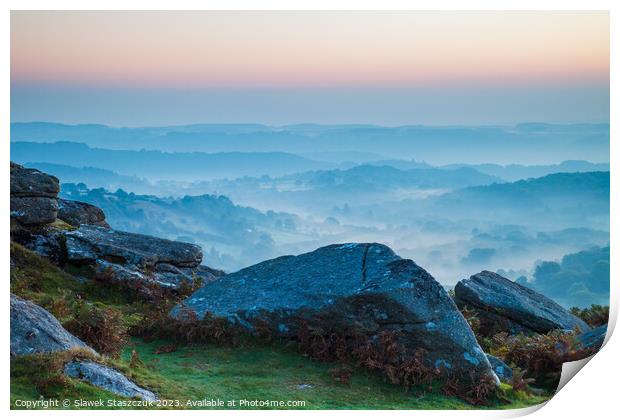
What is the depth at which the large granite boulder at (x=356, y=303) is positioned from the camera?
1206 centimetres

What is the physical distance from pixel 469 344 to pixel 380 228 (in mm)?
38344

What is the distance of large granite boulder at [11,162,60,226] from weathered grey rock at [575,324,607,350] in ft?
46.9

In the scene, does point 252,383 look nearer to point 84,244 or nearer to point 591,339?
point 591,339

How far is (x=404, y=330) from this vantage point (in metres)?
12.2

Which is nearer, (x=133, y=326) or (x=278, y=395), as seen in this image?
(x=278, y=395)

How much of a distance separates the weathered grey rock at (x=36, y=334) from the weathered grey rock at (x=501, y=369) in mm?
7323

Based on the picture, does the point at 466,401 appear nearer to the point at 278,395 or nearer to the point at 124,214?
the point at 278,395

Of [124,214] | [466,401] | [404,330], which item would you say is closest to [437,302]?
[404,330]

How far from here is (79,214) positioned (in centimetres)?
2309

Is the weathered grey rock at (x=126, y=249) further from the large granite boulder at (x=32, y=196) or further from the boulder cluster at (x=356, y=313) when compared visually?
the boulder cluster at (x=356, y=313)

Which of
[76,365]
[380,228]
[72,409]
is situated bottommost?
[72,409]

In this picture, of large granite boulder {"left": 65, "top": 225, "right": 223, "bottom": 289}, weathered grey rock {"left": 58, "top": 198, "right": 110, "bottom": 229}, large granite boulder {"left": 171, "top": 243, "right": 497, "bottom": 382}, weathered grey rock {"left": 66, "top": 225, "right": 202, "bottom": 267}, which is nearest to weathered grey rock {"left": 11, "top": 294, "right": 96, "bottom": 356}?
large granite boulder {"left": 171, "top": 243, "right": 497, "bottom": 382}

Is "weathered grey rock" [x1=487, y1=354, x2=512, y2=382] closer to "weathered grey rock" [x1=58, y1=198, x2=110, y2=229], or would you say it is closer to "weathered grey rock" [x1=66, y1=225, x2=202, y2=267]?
"weathered grey rock" [x1=66, y1=225, x2=202, y2=267]

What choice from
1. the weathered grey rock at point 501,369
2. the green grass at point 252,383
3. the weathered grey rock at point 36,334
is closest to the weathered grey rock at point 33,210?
the green grass at point 252,383
